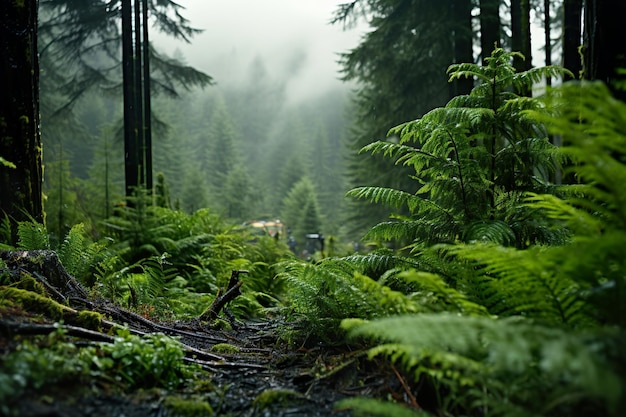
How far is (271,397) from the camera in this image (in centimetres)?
211

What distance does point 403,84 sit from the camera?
1401 centimetres

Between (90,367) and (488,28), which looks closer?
(90,367)

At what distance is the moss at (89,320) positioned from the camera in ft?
8.78

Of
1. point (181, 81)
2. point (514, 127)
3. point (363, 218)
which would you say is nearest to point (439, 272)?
point (514, 127)

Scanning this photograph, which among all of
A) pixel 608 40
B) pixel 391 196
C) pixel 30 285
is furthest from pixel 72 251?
pixel 608 40

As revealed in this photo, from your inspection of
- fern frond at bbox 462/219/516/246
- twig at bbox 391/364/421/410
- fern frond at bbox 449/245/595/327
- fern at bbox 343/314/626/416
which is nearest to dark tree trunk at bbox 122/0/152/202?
fern frond at bbox 462/219/516/246

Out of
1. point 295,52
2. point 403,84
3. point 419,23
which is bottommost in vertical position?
point 403,84

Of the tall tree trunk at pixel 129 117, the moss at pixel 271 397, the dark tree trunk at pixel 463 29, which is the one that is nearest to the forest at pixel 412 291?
the moss at pixel 271 397

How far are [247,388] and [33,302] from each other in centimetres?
142

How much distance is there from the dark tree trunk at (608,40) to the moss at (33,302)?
4.05m

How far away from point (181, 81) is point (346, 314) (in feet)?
45.3

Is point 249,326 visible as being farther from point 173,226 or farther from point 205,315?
point 173,226

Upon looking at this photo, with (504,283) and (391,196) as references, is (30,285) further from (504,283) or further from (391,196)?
(504,283)

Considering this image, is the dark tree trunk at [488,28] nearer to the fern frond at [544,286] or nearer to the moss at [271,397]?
the fern frond at [544,286]
